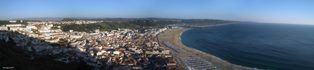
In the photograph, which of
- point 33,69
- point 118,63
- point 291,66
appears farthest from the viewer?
point 291,66

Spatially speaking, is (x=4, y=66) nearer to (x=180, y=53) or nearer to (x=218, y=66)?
(x=218, y=66)

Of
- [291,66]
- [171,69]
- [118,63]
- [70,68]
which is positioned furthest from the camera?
[291,66]

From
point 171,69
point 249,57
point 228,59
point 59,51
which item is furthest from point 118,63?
point 249,57

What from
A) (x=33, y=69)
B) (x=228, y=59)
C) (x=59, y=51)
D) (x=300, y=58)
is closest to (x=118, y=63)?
(x=59, y=51)

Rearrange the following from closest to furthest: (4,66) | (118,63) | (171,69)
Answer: (4,66), (171,69), (118,63)

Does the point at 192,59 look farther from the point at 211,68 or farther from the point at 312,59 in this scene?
the point at 312,59

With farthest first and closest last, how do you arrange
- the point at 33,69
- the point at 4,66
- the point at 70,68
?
1. the point at 70,68
2. the point at 33,69
3. the point at 4,66

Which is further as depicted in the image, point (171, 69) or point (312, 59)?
point (312, 59)

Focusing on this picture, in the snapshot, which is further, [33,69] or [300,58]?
[300,58]

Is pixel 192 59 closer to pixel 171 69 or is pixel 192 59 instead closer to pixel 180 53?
pixel 180 53
